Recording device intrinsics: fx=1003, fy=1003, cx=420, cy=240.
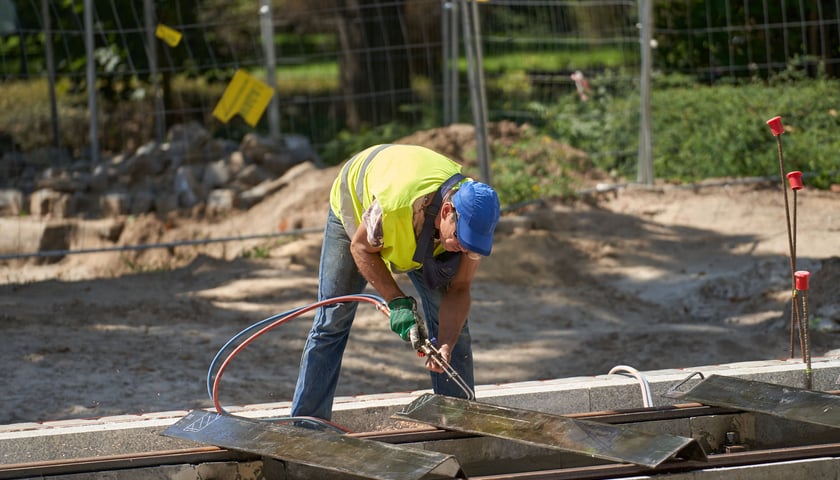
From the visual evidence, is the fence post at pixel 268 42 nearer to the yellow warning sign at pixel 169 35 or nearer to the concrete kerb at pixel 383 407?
the yellow warning sign at pixel 169 35

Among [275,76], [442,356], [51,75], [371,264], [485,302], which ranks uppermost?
[51,75]

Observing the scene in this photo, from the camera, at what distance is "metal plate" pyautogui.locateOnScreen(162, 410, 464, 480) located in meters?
3.50

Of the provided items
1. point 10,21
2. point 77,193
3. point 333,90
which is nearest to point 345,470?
point 77,193

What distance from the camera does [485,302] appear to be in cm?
755

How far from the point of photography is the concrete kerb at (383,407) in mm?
4145

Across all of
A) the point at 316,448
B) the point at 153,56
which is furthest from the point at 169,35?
the point at 316,448

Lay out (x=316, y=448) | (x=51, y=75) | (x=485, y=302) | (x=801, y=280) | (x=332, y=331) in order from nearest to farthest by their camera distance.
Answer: (x=316, y=448), (x=332, y=331), (x=801, y=280), (x=485, y=302), (x=51, y=75)

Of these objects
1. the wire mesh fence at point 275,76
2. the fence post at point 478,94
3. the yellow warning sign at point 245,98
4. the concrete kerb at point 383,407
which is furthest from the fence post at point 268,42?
the concrete kerb at point 383,407

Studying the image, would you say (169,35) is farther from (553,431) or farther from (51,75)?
(553,431)

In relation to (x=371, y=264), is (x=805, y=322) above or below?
below

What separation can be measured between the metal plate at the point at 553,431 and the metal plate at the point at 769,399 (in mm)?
590

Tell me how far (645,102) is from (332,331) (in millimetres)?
6912

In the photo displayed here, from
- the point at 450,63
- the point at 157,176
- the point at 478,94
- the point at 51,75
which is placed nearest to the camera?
the point at 478,94

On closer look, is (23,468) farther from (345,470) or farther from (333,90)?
(333,90)
